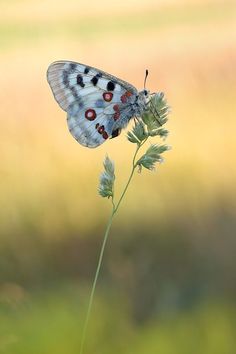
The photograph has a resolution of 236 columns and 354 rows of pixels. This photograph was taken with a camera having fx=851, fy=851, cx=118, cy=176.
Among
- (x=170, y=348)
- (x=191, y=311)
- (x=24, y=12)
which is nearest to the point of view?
(x=170, y=348)

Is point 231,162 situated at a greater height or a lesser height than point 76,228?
greater

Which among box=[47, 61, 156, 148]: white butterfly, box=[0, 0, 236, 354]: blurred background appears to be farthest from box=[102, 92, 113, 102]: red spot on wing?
box=[0, 0, 236, 354]: blurred background

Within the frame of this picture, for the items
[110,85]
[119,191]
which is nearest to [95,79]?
[110,85]

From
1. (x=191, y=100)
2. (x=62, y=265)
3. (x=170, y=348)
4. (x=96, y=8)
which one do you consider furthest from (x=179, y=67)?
(x=170, y=348)

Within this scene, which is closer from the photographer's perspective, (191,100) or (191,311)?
(191,311)

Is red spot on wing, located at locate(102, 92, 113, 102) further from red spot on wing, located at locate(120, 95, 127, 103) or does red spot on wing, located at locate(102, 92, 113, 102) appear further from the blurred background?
the blurred background

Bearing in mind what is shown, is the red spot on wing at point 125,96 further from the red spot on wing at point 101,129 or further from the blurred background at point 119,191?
the blurred background at point 119,191

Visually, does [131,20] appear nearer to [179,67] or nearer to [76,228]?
[179,67]
